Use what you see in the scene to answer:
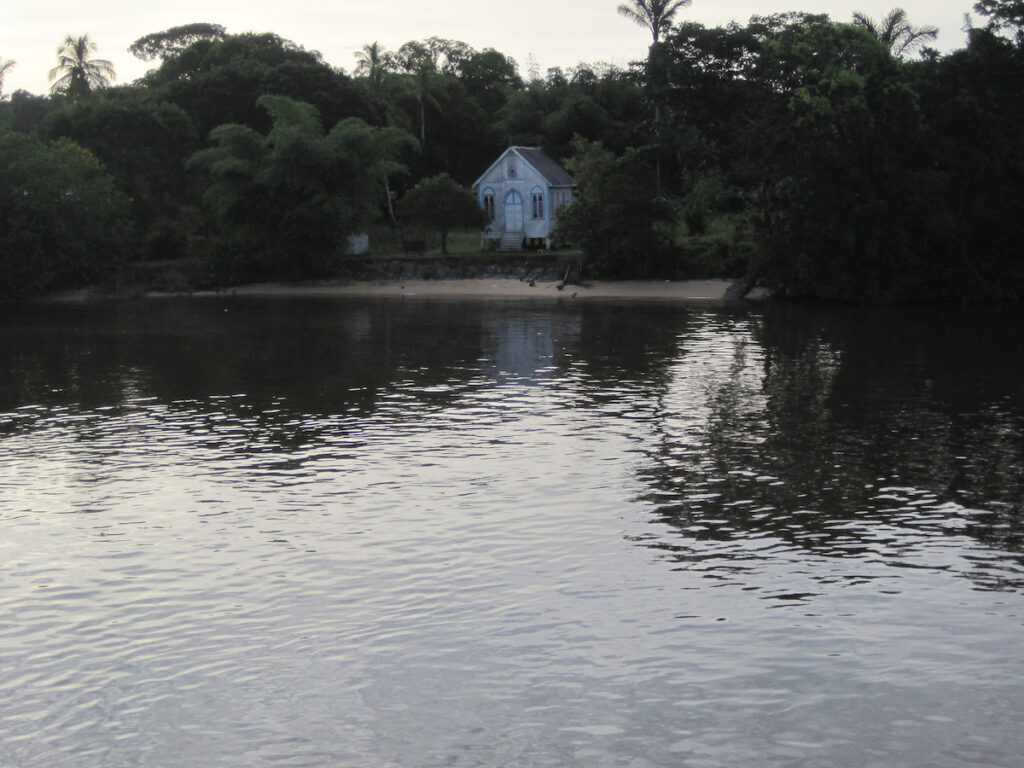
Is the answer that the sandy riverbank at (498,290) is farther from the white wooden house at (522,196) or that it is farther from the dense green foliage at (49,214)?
the white wooden house at (522,196)

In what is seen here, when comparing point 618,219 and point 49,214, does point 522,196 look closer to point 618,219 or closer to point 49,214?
point 618,219

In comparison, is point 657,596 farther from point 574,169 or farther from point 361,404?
point 574,169

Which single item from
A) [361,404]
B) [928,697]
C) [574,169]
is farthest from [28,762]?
[574,169]

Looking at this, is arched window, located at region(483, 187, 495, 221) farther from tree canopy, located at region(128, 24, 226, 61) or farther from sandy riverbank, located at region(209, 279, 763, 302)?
tree canopy, located at region(128, 24, 226, 61)

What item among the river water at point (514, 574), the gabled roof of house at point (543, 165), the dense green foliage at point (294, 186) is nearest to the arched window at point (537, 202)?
the gabled roof of house at point (543, 165)

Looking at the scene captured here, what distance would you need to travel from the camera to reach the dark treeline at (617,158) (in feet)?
205

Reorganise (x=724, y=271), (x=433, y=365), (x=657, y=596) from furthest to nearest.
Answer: (x=724, y=271) < (x=433, y=365) < (x=657, y=596)

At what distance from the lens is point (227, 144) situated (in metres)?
76.7

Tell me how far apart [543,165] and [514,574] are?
68526mm

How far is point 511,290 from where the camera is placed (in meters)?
72.3

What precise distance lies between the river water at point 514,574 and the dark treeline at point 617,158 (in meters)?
31.2

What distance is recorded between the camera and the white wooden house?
80250 millimetres

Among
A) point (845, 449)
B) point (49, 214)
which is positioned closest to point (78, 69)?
point (49, 214)

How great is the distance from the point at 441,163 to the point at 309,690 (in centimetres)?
8176
